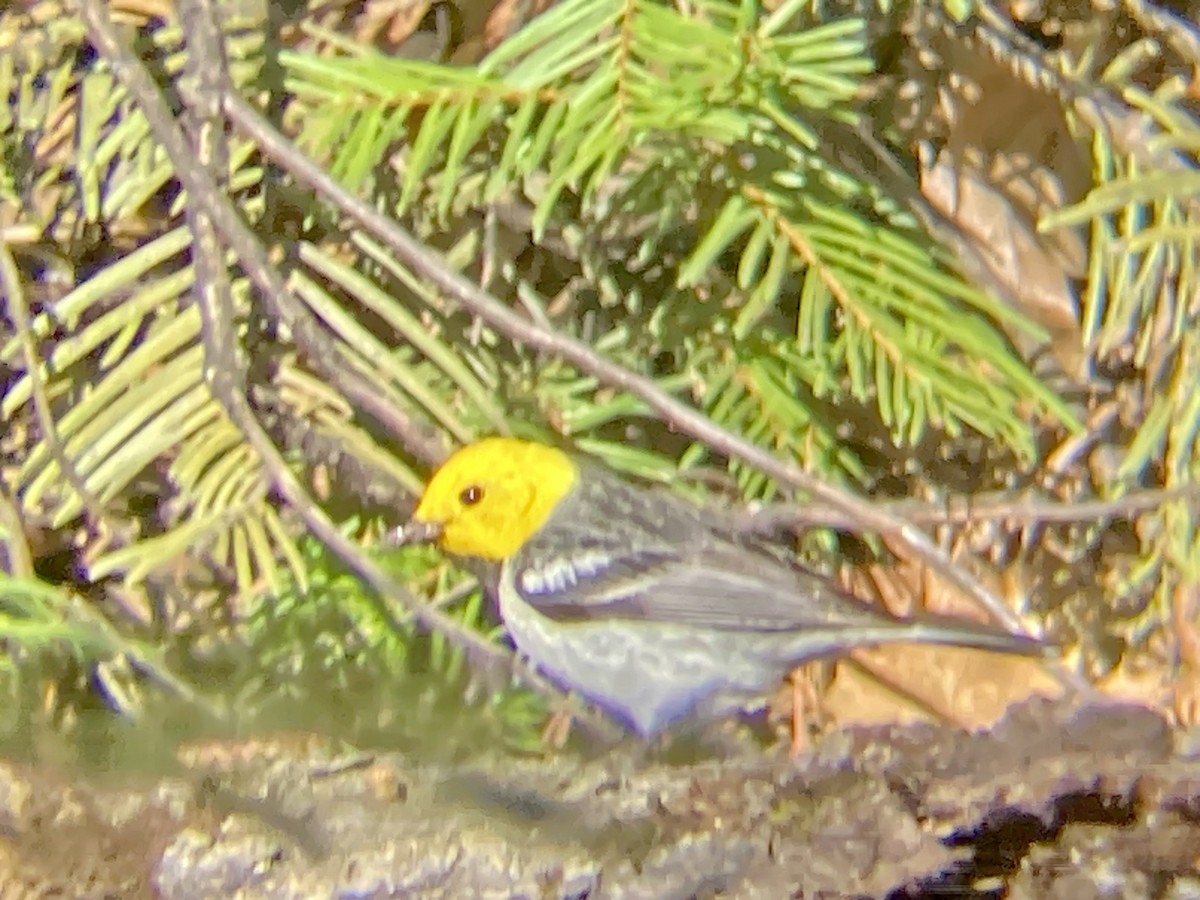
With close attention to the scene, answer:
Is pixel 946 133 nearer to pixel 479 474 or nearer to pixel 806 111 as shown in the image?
pixel 806 111

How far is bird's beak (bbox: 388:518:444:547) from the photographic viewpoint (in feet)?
2.62

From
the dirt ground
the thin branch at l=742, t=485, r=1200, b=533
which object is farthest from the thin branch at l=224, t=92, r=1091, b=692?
the dirt ground

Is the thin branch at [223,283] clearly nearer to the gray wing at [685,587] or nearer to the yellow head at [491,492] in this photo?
the yellow head at [491,492]

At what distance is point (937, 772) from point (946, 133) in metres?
0.40

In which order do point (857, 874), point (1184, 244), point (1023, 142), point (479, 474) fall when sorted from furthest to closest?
point (479, 474) < point (1023, 142) < point (1184, 244) < point (857, 874)

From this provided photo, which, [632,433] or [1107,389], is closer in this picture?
[1107,389]

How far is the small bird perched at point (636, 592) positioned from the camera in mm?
810

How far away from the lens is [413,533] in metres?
0.80

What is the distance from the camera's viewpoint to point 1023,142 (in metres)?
0.72

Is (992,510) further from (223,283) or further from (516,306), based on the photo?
(223,283)

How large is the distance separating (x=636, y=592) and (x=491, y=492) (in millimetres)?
176

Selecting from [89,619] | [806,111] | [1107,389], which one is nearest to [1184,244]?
[1107,389]

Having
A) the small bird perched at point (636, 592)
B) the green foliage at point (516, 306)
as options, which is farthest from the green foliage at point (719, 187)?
the small bird perched at point (636, 592)

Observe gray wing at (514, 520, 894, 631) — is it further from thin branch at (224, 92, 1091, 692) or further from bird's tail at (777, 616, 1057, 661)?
thin branch at (224, 92, 1091, 692)
